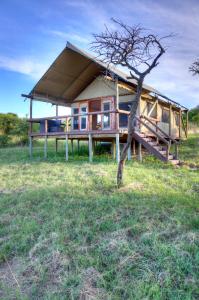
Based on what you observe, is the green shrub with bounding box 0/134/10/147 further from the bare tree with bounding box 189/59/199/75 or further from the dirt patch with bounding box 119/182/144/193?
the dirt patch with bounding box 119/182/144/193

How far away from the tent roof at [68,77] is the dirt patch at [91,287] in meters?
10.5

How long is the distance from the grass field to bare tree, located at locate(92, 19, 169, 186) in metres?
1.63

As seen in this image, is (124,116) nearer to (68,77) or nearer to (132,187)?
(68,77)

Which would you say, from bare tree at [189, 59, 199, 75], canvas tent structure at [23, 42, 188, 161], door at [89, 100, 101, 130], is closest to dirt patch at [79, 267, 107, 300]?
canvas tent structure at [23, 42, 188, 161]

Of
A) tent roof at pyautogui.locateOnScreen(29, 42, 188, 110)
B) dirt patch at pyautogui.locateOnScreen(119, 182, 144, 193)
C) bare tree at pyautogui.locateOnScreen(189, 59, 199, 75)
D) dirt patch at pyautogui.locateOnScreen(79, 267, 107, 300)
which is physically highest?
bare tree at pyautogui.locateOnScreen(189, 59, 199, 75)

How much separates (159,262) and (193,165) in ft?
26.9

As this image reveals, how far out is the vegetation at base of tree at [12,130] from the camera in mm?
27438

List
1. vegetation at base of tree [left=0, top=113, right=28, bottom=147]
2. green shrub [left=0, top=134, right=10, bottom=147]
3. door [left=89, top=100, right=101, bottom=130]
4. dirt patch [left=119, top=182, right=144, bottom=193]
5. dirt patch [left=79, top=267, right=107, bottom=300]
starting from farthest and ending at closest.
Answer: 1. vegetation at base of tree [left=0, top=113, right=28, bottom=147]
2. green shrub [left=0, top=134, right=10, bottom=147]
3. door [left=89, top=100, right=101, bottom=130]
4. dirt patch [left=119, top=182, right=144, bottom=193]
5. dirt patch [left=79, top=267, right=107, bottom=300]

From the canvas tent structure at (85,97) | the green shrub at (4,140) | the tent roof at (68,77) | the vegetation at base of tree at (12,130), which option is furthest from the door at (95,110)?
the green shrub at (4,140)

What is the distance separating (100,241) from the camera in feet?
14.4

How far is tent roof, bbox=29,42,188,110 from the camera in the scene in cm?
1332

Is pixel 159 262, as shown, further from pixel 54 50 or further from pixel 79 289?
pixel 54 50

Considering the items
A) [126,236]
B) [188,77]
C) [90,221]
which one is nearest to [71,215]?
[90,221]

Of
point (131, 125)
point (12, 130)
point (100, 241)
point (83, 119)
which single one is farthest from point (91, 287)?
point (12, 130)
